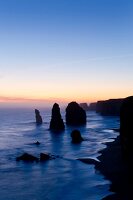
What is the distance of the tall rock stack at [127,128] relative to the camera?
66.2 metres

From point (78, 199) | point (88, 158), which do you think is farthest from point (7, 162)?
point (78, 199)

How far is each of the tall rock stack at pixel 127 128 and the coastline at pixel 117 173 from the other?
236 cm

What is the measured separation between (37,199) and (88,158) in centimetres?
3111

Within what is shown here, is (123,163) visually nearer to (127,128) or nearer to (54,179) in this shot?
(127,128)

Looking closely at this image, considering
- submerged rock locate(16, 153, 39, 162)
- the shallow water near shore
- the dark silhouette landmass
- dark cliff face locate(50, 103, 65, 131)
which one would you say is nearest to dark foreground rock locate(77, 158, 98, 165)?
the dark silhouette landmass

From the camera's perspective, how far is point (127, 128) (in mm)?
67188

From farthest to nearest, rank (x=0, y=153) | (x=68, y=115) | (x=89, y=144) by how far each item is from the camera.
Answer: (x=68, y=115) → (x=89, y=144) → (x=0, y=153)

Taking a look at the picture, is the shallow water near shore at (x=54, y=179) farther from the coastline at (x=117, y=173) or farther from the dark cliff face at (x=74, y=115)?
the dark cliff face at (x=74, y=115)

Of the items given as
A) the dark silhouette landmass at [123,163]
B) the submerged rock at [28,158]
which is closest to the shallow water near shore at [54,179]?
the dark silhouette landmass at [123,163]

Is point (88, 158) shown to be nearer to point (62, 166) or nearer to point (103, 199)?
point (62, 166)

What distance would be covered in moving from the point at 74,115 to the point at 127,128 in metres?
122

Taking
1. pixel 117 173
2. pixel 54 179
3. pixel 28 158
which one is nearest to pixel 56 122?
pixel 28 158

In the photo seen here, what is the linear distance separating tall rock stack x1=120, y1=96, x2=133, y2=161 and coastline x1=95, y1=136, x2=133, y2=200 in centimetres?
236

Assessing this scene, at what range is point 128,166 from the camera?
206ft
